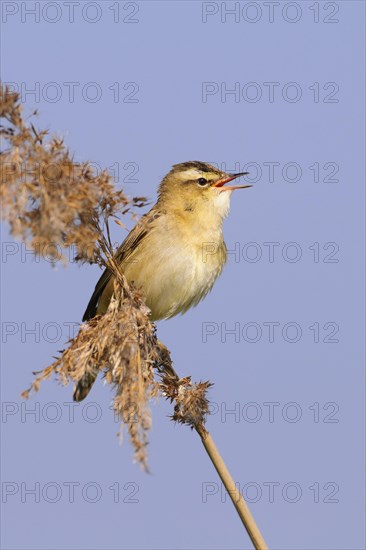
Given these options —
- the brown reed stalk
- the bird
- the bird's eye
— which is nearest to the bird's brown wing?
the bird

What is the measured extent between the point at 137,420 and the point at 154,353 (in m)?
0.60

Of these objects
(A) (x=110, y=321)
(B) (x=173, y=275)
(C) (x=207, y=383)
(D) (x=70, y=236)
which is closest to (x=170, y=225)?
(B) (x=173, y=275)

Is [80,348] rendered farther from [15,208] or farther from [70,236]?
[15,208]

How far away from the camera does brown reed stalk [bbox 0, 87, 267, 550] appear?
2527mm

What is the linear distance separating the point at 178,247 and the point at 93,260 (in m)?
2.42

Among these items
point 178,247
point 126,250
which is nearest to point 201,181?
point 178,247

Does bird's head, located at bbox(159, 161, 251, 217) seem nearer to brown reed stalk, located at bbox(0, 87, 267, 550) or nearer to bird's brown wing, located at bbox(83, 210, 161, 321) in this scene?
bird's brown wing, located at bbox(83, 210, 161, 321)

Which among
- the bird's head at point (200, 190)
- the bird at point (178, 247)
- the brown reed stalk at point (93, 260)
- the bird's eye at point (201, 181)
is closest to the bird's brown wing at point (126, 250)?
the bird at point (178, 247)

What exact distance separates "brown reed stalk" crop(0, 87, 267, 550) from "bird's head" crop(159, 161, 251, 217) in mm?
2328

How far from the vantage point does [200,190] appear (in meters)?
5.82

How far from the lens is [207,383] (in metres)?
3.61

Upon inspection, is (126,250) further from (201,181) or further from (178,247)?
(201,181)

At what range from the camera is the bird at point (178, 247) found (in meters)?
5.40

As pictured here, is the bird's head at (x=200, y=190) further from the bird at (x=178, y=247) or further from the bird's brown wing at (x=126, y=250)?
the bird's brown wing at (x=126, y=250)
